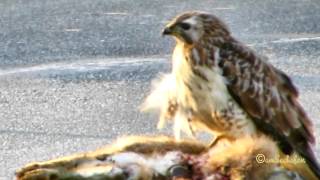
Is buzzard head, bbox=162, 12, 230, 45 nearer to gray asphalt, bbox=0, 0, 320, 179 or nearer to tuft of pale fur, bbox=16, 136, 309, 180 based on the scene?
tuft of pale fur, bbox=16, 136, 309, 180

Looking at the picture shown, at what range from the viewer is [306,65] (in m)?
10.9

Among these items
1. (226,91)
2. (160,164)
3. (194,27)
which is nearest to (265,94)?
(226,91)

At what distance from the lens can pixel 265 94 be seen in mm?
5691

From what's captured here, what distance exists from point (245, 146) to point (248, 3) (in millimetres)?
11659

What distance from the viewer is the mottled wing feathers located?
17.6 ft

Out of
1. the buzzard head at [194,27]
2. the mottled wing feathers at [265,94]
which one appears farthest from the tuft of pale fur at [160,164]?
the mottled wing feathers at [265,94]

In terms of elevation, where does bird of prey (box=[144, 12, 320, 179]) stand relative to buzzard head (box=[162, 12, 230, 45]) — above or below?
below

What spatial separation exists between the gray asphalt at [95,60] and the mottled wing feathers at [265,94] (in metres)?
2.50

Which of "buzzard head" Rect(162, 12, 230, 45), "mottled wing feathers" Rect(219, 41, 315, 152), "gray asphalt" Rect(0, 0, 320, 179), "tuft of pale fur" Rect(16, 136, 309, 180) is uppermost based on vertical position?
"buzzard head" Rect(162, 12, 230, 45)

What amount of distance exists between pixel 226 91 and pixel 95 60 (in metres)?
5.88

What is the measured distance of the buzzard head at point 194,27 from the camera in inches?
206

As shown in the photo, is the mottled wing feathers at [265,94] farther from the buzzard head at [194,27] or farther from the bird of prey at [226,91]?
the buzzard head at [194,27]

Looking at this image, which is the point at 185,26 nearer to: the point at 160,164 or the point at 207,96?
the point at 207,96

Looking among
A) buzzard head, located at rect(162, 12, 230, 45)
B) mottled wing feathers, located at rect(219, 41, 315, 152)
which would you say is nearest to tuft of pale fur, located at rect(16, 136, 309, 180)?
buzzard head, located at rect(162, 12, 230, 45)
